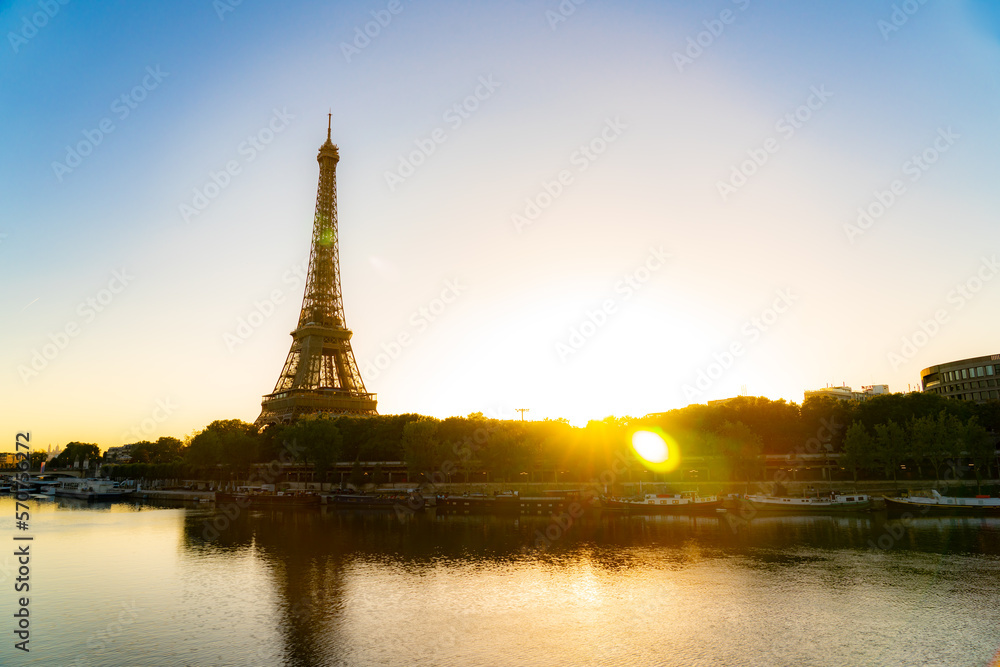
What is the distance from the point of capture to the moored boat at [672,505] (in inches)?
2970

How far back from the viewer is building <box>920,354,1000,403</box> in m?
146

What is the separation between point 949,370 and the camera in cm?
15688

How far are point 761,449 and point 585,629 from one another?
76447mm

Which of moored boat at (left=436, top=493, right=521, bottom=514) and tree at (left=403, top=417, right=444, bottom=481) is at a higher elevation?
tree at (left=403, top=417, right=444, bottom=481)

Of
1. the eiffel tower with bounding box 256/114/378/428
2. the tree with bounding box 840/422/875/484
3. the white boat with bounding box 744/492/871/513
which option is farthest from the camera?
Answer: the eiffel tower with bounding box 256/114/378/428

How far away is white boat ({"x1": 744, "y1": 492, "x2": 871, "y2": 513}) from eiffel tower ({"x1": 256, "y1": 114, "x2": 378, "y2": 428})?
89.3 metres

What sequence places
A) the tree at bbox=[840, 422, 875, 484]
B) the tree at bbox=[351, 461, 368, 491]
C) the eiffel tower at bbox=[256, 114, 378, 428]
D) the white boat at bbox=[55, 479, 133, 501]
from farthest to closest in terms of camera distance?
the eiffel tower at bbox=[256, 114, 378, 428] → the white boat at bbox=[55, 479, 133, 501] → the tree at bbox=[351, 461, 368, 491] → the tree at bbox=[840, 422, 875, 484]

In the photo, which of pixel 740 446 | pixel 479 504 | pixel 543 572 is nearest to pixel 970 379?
pixel 740 446

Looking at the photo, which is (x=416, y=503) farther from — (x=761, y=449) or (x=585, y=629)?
(x=585, y=629)

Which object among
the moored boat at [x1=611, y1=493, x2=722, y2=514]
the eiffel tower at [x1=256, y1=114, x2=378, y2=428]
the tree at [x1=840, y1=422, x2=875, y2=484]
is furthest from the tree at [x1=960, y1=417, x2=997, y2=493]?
the eiffel tower at [x1=256, y1=114, x2=378, y2=428]

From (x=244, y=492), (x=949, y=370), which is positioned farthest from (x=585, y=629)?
(x=949, y=370)

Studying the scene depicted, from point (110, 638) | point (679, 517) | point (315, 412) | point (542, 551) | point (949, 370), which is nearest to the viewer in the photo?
point (110, 638)

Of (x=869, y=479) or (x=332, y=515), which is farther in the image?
(x=869, y=479)

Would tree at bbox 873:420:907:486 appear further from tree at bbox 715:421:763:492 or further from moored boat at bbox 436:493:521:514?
moored boat at bbox 436:493:521:514
